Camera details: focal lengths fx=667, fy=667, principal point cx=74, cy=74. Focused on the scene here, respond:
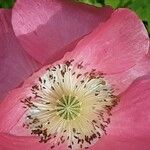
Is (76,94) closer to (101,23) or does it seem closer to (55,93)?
(55,93)

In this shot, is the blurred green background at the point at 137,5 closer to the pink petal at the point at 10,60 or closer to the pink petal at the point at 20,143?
the pink petal at the point at 10,60

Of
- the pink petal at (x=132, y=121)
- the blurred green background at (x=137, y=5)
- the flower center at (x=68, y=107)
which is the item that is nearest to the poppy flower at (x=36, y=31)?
the flower center at (x=68, y=107)

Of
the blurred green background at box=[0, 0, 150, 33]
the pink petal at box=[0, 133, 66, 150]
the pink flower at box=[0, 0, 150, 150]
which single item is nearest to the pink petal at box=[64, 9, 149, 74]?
the pink flower at box=[0, 0, 150, 150]

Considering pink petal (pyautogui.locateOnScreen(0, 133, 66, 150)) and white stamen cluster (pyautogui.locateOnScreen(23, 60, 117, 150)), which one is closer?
pink petal (pyautogui.locateOnScreen(0, 133, 66, 150))

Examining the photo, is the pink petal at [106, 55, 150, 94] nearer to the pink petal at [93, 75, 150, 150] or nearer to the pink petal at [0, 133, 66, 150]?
the pink petal at [93, 75, 150, 150]

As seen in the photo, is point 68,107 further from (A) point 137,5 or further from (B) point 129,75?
(A) point 137,5

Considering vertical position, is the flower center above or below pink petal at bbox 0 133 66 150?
above
